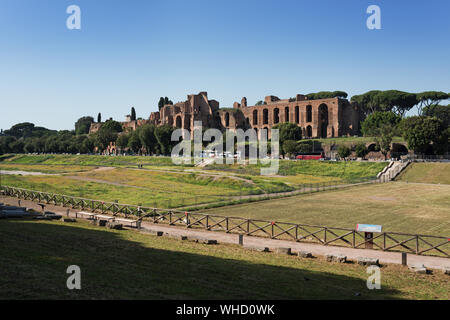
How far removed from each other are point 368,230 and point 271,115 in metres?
101

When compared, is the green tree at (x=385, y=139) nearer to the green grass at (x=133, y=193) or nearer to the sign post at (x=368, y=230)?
the green grass at (x=133, y=193)

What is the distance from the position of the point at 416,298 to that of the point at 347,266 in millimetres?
4108

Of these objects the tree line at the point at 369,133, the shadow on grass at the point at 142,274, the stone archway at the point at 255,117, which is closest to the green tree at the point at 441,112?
the tree line at the point at 369,133

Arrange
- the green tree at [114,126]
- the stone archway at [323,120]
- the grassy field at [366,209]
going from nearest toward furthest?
the grassy field at [366,209], the stone archway at [323,120], the green tree at [114,126]

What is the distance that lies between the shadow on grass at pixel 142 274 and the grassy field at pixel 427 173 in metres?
42.4

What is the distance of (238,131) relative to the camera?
115500 mm

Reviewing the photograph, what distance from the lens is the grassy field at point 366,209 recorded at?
78.4 feet

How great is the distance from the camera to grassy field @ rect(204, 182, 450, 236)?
2389cm

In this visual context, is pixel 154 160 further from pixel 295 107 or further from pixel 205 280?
pixel 205 280

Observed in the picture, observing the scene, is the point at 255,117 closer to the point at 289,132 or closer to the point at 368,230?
the point at 289,132

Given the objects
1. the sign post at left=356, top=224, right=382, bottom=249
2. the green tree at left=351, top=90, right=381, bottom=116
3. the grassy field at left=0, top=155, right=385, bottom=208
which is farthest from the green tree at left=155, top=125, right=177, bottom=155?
the sign post at left=356, top=224, right=382, bottom=249

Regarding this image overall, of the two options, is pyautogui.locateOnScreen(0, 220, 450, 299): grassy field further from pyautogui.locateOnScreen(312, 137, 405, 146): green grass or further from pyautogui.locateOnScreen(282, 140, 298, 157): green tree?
pyautogui.locateOnScreen(312, 137, 405, 146): green grass

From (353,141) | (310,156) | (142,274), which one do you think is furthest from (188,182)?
(353,141)

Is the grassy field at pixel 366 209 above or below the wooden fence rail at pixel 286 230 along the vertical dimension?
below
